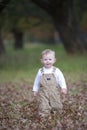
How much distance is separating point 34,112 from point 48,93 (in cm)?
105

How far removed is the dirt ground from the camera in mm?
8828

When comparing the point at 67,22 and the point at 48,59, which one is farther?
the point at 67,22

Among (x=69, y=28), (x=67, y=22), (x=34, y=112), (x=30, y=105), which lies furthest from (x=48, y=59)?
(x=69, y=28)

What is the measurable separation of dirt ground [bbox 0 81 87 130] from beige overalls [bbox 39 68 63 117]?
186 mm

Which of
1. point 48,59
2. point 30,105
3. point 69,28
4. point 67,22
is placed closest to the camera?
point 48,59

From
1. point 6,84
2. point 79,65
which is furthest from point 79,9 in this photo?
point 6,84

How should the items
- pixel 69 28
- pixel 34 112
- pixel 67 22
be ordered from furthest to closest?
pixel 69 28 → pixel 67 22 → pixel 34 112

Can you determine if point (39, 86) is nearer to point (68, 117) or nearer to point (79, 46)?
point (68, 117)

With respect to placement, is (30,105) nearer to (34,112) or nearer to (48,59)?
(34,112)

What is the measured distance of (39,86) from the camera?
9312 millimetres

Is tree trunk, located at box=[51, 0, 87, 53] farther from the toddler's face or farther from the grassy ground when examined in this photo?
the toddler's face

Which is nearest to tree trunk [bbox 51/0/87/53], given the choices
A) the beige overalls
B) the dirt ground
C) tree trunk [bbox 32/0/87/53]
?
tree trunk [bbox 32/0/87/53]

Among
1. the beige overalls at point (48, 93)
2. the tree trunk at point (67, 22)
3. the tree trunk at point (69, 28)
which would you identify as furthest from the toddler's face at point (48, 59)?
the tree trunk at point (69, 28)

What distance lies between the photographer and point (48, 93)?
9.20 meters
